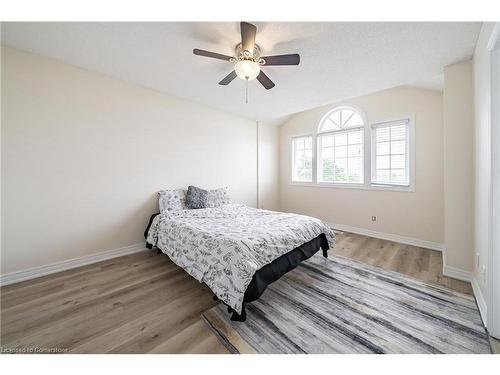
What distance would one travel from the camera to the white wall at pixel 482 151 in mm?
1460

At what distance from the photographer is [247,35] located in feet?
5.22

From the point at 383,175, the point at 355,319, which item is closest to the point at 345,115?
the point at 383,175

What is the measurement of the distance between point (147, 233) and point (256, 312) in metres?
2.05

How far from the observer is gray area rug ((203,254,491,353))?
1271mm

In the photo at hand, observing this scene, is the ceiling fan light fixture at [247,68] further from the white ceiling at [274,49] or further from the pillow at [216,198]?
the pillow at [216,198]

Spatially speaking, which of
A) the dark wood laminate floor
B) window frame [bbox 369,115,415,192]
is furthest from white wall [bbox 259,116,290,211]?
the dark wood laminate floor

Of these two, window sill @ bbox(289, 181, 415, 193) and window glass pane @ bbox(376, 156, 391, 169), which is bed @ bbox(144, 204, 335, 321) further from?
window glass pane @ bbox(376, 156, 391, 169)

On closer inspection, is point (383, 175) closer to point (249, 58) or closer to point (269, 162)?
point (269, 162)

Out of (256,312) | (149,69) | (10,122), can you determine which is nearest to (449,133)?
(256,312)

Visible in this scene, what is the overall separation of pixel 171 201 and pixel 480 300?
143 inches

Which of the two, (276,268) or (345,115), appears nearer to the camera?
(276,268)

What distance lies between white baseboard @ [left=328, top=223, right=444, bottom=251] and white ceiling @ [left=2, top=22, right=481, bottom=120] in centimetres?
243
